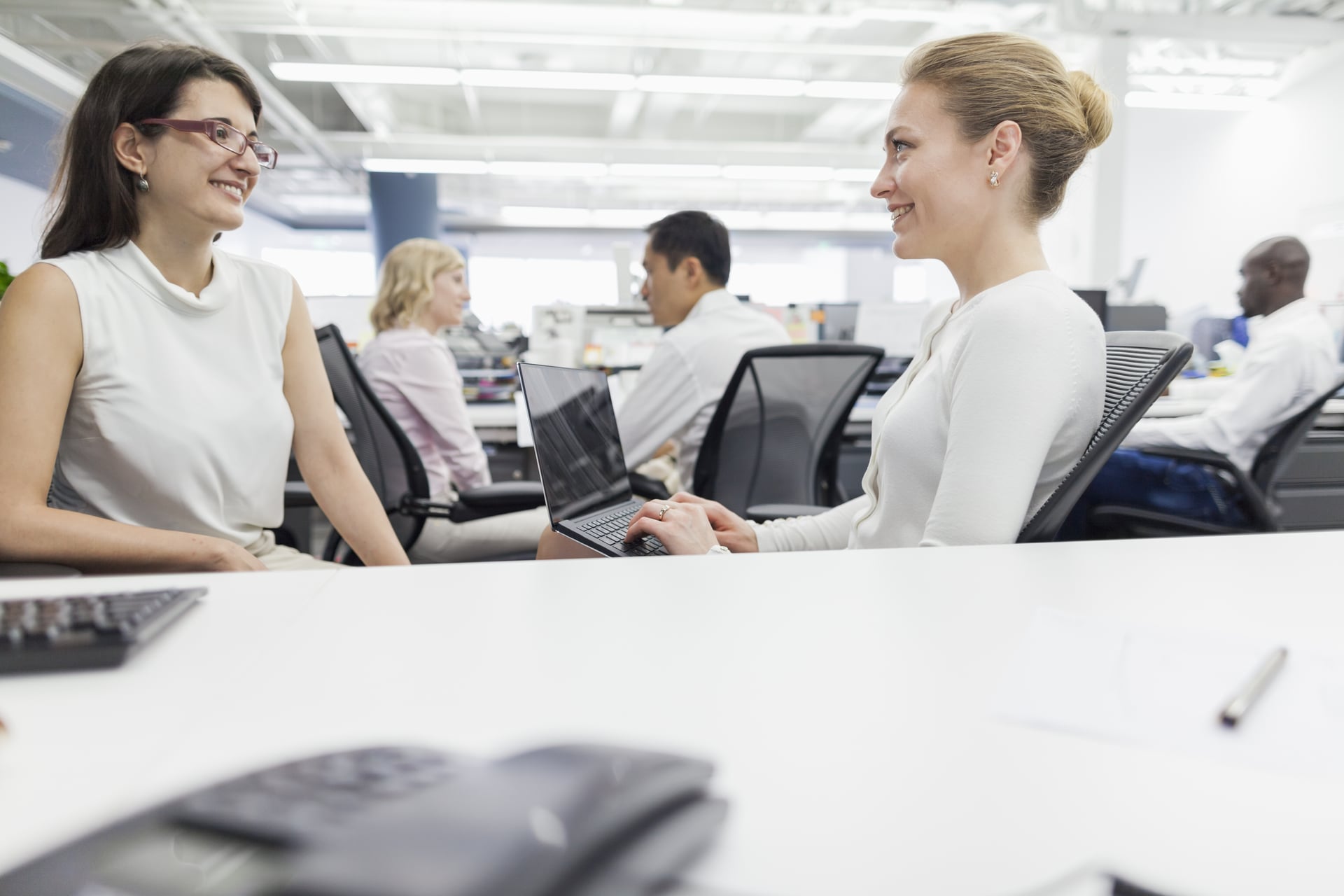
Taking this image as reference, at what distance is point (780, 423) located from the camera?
7.59 ft

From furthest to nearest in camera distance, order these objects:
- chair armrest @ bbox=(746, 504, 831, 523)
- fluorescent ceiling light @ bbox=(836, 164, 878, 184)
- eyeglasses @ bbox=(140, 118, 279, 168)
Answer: fluorescent ceiling light @ bbox=(836, 164, 878, 184) → chair armrest @ bbox=(746, 504, 831, 523) → eyeglasses @ bbox=(140, 118, 279, 168)

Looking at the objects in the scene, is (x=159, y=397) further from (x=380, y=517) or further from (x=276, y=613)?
(x=276, y=613)

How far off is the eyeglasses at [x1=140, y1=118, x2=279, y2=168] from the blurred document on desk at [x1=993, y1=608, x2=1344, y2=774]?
145 centimetres

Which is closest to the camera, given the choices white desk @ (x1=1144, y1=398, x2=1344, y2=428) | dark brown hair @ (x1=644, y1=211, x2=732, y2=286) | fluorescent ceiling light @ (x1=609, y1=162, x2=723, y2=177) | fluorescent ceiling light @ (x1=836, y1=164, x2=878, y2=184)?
dark brown hair @ (x1=644, y1=211, x2=732, y2=286)

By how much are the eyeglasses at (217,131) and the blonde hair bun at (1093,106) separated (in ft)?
4.29

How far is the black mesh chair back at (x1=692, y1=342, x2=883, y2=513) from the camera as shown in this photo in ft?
7.33

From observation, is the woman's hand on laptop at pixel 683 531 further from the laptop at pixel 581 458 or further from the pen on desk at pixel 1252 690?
the pen on desk at pixel 1252 690

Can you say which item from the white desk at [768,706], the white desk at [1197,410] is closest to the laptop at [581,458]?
the white desk at [768,706]

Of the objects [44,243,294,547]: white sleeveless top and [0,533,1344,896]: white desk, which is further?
[44,243,294,547]: white sleeveless top

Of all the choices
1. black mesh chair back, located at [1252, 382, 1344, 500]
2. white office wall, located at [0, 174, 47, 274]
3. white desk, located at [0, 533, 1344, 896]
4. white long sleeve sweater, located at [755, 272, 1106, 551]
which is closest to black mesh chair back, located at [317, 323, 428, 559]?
white long sleeve sweater, located at [755, 272, 1106, 551]

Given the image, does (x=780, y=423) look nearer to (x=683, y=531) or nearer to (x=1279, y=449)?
(x=683, y=531)

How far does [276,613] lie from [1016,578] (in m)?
0.61

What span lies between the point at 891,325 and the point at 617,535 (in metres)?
3.30

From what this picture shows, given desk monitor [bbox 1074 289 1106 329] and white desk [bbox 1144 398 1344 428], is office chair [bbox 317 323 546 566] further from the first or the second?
desk monitor [bbox 1074 289 1106 329]
